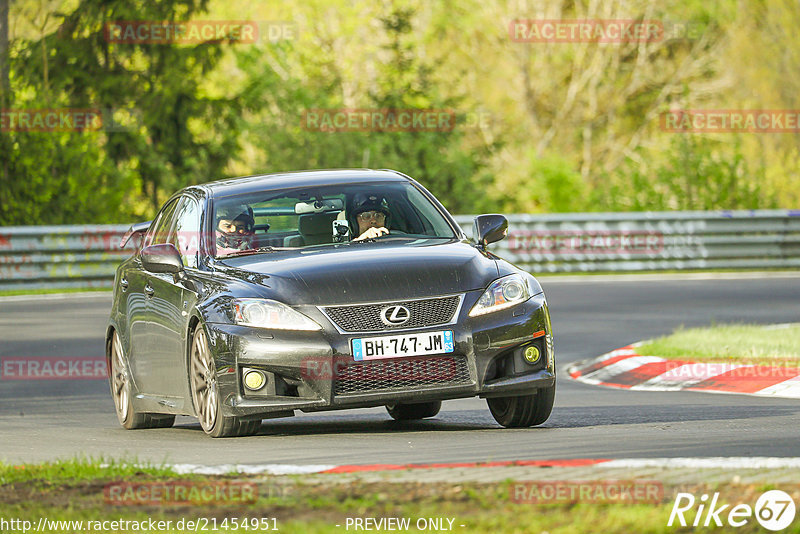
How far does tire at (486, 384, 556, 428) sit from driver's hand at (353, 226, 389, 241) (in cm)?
128

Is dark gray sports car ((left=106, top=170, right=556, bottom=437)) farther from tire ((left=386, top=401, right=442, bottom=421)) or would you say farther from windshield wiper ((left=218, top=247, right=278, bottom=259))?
tire ((left=386, top=401, right=442, bottom=421))

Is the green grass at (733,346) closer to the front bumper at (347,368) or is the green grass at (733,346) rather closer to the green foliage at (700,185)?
the front bumper at (347,368)

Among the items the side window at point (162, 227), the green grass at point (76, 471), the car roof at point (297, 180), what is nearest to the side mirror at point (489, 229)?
the car roof at point (297, 180)

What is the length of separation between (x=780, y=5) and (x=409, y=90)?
10476 mm

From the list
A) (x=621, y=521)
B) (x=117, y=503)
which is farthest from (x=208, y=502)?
(x=621, y=521)

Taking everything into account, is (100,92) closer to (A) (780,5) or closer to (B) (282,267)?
(A) (780,5)

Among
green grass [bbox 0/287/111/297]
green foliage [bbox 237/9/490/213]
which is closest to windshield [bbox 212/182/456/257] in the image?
green grass [bbox 0/287/111/297]

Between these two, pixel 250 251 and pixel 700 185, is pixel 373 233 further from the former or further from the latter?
pixel 700 185

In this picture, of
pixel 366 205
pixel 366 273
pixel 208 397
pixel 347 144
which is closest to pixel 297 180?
pixel 366 205

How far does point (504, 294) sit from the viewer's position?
31.1ft

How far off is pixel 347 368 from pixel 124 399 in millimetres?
2826

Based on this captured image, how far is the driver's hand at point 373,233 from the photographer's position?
10.4 meters

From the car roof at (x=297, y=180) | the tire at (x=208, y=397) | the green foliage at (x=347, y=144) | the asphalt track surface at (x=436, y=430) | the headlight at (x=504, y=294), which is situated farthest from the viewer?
the green foliage at (x=347, y=144)

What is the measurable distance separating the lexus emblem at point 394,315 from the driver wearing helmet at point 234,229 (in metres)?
1.49
